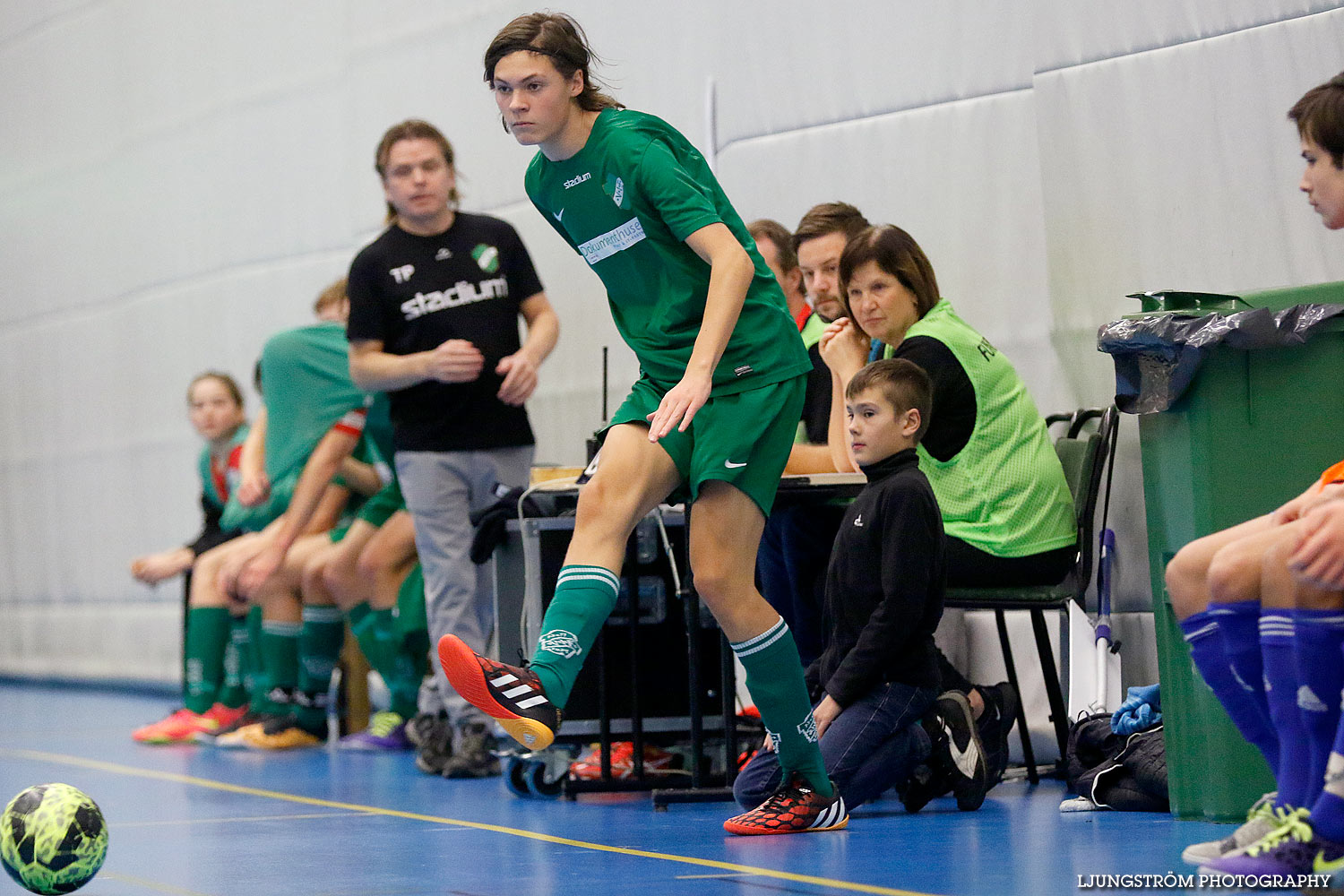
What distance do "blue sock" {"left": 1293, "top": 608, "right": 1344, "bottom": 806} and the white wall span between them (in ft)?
5.86

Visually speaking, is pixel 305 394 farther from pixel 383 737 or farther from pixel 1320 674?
pixel 1320 674

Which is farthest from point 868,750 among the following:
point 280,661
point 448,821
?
point 280,661

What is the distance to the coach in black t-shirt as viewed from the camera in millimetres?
4969

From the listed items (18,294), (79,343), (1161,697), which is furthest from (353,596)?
(18,294)

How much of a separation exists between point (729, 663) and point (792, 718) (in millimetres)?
682

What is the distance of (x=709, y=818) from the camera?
364cm

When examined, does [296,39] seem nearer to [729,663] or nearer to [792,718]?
[729,663]

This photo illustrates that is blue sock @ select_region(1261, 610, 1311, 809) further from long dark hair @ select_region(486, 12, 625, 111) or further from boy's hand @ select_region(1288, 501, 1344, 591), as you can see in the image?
long dark hair @ select_region(486, 12, 625, 111)

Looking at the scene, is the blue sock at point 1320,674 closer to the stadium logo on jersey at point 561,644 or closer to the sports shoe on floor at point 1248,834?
the sports shoe on floor at point 1248,834

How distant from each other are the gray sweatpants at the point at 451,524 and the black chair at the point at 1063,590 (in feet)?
5.09

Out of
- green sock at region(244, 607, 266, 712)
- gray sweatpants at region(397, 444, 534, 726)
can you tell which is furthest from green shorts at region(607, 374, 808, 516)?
green sock at region(244, 607, 266, 712)

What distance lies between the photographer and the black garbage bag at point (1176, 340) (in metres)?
3.04

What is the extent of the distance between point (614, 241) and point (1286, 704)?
152 centimetres

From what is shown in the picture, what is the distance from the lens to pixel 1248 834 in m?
2.45
